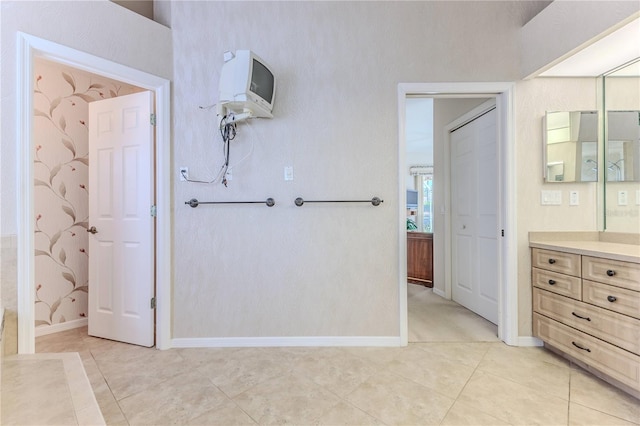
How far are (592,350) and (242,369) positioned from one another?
213cm

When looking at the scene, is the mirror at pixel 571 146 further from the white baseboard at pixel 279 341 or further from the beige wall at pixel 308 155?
the white baseboard at pixel 279 341

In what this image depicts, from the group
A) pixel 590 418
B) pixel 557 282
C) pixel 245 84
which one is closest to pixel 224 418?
pixel 590 418

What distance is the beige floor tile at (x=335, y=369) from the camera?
5.57 ft

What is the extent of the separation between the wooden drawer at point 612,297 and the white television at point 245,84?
2.37 m

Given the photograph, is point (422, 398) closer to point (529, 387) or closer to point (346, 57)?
point (529, 387)

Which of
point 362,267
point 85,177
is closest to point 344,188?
point 362,267

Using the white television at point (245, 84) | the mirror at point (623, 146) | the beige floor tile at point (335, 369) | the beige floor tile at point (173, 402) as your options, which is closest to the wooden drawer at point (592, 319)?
the mirror at point (623, 146)

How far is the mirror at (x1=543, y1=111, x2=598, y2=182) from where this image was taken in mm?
2139

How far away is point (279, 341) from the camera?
221 cm

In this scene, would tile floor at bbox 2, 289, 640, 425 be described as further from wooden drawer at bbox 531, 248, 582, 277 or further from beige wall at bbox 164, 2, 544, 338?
wooden drawer at bbox 531, 248, 582, 277

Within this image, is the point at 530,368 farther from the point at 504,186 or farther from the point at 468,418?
the point at 504,186

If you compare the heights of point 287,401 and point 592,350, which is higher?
point 592,350

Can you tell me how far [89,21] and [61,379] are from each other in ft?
6.75

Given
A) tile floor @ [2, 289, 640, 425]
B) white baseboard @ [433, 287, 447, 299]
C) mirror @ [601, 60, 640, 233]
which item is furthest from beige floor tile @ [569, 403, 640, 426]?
white baseboard @ [433, 287, 447, 299]
